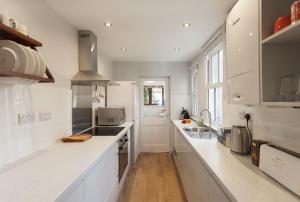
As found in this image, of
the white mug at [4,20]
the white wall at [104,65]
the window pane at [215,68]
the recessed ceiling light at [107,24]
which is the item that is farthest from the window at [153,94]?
the white mug at [4,20]

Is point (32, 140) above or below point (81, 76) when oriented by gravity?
below

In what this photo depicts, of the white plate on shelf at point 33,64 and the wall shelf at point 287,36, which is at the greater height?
the wall shelf at point 287,36

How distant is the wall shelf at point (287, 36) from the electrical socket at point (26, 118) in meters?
1.83

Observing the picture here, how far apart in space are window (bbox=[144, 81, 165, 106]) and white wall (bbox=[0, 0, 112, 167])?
267 centimetres

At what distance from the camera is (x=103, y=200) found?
195cm

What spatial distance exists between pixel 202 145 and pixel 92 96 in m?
2.07

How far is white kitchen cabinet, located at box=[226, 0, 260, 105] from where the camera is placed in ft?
4.11

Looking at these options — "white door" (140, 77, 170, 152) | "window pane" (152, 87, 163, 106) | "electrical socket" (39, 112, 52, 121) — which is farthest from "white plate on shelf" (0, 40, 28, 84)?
"window pane" (152, 87, 163, 106)

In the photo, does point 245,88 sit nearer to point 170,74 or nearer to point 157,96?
point 170,74

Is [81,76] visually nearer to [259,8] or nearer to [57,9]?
[57,9]

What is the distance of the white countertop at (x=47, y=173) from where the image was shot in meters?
1.00

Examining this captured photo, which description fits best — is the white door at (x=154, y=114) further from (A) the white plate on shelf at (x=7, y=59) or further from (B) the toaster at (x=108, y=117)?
(A) the white plate on shelf at (x=7, y=59)

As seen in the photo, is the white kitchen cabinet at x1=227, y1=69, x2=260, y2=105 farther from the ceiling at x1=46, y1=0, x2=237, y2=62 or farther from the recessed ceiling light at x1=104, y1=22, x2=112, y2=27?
the recessed ceiling light at x1=104, y1=22, x2=112, y2=27

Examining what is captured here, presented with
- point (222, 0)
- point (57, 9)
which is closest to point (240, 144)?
point (222, 0)
